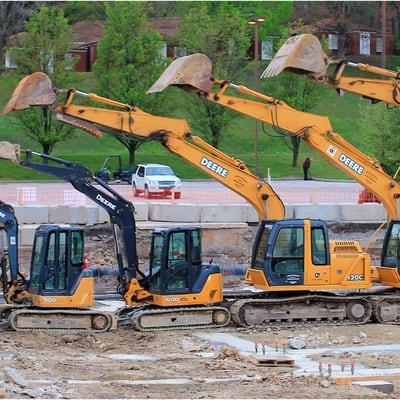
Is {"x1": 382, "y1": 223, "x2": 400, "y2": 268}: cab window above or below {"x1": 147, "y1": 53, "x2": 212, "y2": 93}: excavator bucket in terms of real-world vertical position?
below

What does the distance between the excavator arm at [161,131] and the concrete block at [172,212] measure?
11.3 m

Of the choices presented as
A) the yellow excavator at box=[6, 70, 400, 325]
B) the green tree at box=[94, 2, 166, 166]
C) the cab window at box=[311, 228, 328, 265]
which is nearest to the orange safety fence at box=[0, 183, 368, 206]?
the green tree at box=[94, 2, 166, 166]

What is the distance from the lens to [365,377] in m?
17.2

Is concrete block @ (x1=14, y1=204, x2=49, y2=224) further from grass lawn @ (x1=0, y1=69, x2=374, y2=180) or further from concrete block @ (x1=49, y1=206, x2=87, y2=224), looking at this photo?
grass lawn @ (x1=0, y1=69, x2=374, y2=180)

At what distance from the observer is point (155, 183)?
4700 centimetres

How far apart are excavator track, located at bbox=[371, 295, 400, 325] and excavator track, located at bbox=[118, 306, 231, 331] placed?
325cm

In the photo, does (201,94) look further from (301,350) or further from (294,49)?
(301,350)

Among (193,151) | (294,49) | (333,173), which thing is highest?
(294,49)

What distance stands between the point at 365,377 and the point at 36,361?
222 inches

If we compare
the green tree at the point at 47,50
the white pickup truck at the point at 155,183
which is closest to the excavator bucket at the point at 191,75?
the white pickup truck at the point at 155,183

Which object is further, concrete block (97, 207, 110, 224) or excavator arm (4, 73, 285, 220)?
concrete block (97, 207, 110, 224)

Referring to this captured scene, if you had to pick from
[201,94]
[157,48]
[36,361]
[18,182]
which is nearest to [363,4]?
[157,48]

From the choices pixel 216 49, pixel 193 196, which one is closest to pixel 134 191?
pixel 193 196

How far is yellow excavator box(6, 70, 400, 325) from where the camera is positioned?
24.2m
